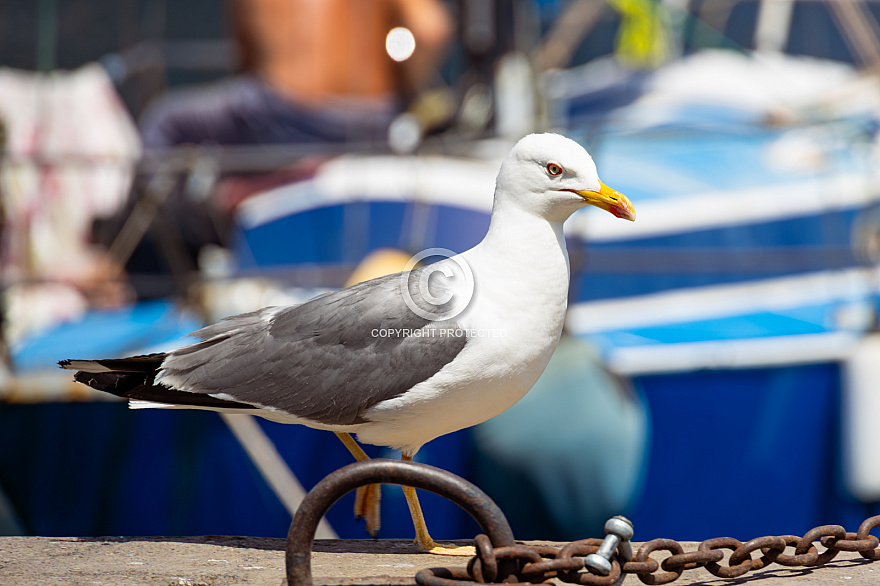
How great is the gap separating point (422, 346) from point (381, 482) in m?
0.92

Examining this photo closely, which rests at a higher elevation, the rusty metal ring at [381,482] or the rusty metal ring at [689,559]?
the rusty metal ring at [381,482]

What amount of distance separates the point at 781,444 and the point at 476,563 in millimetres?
3821

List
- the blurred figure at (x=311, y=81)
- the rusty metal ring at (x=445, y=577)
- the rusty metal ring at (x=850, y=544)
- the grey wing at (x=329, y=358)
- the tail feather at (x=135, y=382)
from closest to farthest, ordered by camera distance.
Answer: the rusty metal ring at (x=445, y=577) < the rusty metal ring at (x=850, y=544) < the grey wing at (x=329, y=358) < the tail feather at (x=135, y=382) < the blurred figure at (x=311, y=81)

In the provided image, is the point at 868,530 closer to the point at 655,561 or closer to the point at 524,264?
the point at 655,561

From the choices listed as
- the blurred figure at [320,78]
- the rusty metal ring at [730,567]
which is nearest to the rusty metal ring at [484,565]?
the rusty metal ring at [730,567]

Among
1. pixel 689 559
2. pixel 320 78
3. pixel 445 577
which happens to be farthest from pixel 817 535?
pixel 320 78

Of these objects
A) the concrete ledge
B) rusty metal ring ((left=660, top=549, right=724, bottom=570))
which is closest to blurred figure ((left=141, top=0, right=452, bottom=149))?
the concrete ledge

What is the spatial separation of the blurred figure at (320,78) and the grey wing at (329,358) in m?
3.44

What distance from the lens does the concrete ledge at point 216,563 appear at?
75.9 inches

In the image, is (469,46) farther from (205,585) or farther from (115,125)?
(205,585)

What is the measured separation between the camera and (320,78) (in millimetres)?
5988

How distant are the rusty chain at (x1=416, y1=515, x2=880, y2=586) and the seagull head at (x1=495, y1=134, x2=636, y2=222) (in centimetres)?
92

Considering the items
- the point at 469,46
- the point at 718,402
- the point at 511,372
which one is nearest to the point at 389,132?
the point at 469,46

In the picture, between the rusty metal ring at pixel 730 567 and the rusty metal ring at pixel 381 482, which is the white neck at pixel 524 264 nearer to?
the rusty metal ring at pixel 730 567
